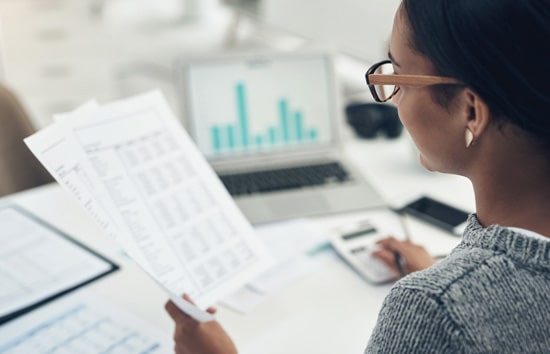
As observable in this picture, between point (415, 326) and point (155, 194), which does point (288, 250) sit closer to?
point (155, 194)

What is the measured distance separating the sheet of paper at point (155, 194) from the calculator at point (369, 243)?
0.17m

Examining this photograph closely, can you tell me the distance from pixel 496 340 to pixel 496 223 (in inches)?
5.4

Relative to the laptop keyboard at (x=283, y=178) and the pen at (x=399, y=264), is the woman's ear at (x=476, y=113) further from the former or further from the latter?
the laptop keyboard at (x=283, y=178)

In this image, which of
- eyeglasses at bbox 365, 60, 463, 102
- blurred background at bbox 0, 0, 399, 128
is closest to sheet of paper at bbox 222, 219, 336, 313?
eyeglasses at bbox 365, 60, 463, 102

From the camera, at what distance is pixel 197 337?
839 mm

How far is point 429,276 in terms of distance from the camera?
588mm

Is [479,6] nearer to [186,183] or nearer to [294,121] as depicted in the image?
[186,183]

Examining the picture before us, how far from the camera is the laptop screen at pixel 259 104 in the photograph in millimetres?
1434

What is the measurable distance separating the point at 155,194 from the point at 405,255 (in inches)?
16.7

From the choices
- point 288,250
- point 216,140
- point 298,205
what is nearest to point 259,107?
point 216,140

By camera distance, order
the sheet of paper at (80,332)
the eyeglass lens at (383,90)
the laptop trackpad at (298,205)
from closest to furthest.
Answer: the eyeglass lens at (383,90)
the sheet of paper at (80,332)
the laptop trackpad at (298,205)

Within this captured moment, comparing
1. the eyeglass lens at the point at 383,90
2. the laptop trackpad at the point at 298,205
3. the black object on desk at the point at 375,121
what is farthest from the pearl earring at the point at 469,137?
the black object on desk at the point at 375,121

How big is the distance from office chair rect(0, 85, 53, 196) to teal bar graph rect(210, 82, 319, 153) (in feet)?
1.58

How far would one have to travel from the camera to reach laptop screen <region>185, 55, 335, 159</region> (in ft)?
4.70
